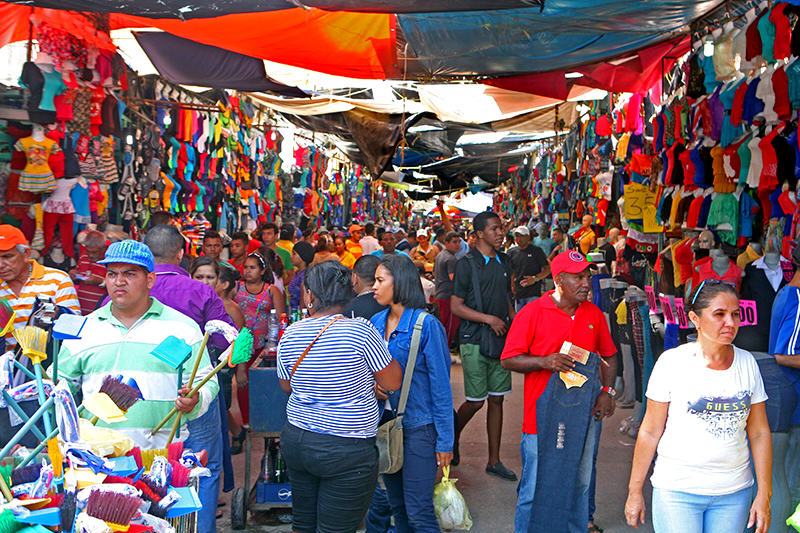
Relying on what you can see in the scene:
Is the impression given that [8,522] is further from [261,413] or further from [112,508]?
[261,413]

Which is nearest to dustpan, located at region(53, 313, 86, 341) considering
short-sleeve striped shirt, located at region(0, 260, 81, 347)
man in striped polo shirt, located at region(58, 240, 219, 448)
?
man in striped polo shirt, located at region(58, 240, 219, 448)

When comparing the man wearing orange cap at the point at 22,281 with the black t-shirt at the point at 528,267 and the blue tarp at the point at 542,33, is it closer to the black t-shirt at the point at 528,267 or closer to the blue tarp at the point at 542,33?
the blue tarp at the point at 542,33

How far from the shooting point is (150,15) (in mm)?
5109

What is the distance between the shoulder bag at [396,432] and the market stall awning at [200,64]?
4313mm

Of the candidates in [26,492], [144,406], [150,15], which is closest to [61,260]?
[150,15]

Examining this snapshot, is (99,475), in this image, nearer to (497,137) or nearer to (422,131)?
(422,131)

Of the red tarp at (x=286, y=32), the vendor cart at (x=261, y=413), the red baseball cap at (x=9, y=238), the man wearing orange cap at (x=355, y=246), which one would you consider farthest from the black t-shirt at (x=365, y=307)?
the man wearing orange cap at (x=355, y=246)

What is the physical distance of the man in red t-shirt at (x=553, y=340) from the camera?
4141mm

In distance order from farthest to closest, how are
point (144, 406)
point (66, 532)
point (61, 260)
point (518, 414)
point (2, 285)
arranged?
point (518, 414) < point (61, 260) < point (2, 285) < point (144, 406) < point (66, 532)

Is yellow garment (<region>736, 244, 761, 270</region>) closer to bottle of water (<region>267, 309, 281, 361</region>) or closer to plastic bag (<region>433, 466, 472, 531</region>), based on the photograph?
plastic bag (<region>433, 466, 472, 531</region>)

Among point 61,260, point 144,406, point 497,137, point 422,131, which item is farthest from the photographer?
point 497,137

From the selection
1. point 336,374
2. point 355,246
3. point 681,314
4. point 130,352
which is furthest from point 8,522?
point 355,246

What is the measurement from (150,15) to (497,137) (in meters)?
10.1

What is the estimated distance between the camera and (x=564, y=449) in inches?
165
